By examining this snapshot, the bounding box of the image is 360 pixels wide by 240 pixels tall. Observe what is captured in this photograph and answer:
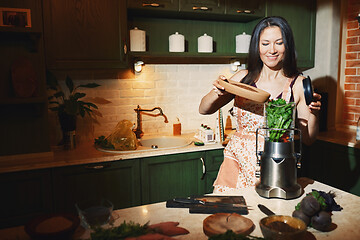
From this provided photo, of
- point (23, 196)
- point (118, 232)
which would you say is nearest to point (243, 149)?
point (118, 232)

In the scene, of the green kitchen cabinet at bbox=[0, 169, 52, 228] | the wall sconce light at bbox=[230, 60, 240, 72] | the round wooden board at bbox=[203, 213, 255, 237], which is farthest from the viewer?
the wall sconce light at bbox=[230, 60, 240, 72]

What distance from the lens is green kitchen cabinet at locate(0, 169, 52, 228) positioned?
228 centimetres

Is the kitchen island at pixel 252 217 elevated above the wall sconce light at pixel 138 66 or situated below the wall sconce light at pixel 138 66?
below

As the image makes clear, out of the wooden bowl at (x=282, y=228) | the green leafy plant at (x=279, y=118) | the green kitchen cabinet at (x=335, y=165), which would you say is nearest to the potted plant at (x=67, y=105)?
the green leafy plant at (x=279, y=118)

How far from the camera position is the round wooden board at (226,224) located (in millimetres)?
1181

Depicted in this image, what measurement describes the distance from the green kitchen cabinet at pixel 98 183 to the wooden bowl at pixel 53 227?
131 cm

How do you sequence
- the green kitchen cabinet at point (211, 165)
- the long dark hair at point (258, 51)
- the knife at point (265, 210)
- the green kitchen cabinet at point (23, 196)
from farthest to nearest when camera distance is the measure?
the green kitchen cabinet at point (211, 165) → the green kitchen cabinet at point (23, 196) → the long dark hair at point (258, 51) → the knife at point (265, 210)

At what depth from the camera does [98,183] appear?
2.54 meters

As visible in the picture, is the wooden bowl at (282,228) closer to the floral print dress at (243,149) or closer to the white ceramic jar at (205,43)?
the floral print dress at (243,149)

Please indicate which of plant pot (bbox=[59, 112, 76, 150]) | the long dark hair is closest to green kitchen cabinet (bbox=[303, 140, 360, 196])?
the long dark hair

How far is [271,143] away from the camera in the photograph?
1.47 metres

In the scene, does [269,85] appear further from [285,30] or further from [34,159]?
[34,159]

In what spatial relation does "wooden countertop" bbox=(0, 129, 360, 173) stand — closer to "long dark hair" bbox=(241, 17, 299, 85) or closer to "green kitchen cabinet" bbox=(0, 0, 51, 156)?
"green kitchen cabinet" bbox=(0, 0, 51, 156)

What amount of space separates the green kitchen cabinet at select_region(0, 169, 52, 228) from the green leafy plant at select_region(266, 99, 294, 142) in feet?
5.55
